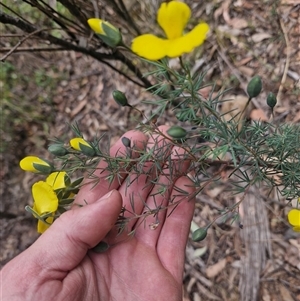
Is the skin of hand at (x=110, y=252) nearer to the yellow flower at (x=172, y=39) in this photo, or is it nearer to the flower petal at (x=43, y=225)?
the flower petal at (x=43, y=225)

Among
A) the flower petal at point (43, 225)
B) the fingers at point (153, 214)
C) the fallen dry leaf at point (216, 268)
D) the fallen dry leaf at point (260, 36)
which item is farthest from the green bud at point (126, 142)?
the fallen dry leaf at point (260, 36)

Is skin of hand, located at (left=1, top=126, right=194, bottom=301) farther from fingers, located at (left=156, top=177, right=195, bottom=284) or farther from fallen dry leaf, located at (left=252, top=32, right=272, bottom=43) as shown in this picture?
fallen dry leaf, located at (left=252, top=32, right=272, bottom=43)

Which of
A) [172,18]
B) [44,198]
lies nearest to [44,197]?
[44,198]

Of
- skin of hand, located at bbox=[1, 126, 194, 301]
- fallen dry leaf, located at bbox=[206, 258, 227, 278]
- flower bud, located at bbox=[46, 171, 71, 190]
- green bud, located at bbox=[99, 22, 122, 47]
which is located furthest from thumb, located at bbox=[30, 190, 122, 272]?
fallen dry leaf, located at bbox=[206, 258, 227, 278]

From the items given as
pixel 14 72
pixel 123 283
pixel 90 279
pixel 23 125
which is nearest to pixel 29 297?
pixel 90 279

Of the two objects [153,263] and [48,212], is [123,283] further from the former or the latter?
[48,212]

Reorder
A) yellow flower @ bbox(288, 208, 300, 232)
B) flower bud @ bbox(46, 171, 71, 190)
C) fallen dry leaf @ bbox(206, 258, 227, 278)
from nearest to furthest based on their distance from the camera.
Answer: yellow flower @ bbox(288, 208, 300, 232)
flower bud @ bbox(46, 171, 71, 190)
fallen dry leaf @ bbox(206, 258, 227, 278)
